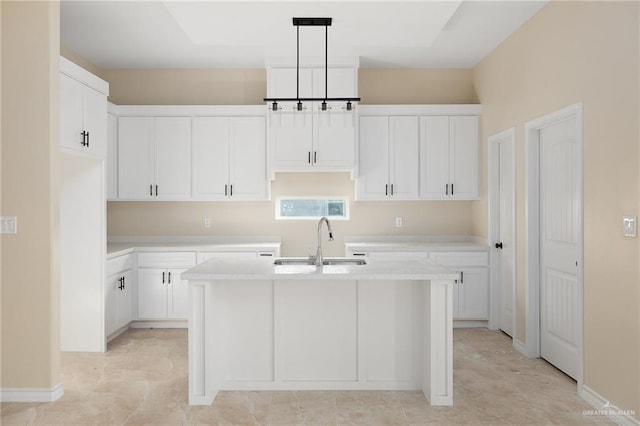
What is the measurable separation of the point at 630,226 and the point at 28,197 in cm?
372

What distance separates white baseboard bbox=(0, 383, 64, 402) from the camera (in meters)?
3.11

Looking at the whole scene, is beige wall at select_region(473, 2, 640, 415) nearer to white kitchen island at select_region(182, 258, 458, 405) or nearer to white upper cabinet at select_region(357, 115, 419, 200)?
white kitchen island at select_region(182, 258, 458, 405)

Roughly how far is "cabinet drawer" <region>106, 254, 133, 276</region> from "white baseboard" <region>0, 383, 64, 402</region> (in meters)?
1.30

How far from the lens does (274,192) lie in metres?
5.45

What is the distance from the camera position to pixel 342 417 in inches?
112

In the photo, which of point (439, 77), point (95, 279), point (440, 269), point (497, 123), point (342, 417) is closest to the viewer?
point (342, 417)

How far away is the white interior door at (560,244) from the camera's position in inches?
134

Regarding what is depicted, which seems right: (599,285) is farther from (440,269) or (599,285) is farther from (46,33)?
(46,33)

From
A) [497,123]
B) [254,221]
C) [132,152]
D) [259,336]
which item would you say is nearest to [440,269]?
[259,336]

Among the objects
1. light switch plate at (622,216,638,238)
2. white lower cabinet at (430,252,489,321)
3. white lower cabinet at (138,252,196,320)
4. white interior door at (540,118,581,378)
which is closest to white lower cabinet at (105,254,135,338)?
white lower cabinet at (138,252,196,320)

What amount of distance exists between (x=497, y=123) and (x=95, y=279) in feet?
13.3

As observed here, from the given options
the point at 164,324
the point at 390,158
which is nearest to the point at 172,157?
the point at 164,324

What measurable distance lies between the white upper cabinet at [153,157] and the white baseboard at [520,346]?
141 inches

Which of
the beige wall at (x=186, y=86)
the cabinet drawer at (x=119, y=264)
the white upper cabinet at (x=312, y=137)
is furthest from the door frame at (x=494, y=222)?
the cabinet drawer at (x=119, y=264)
